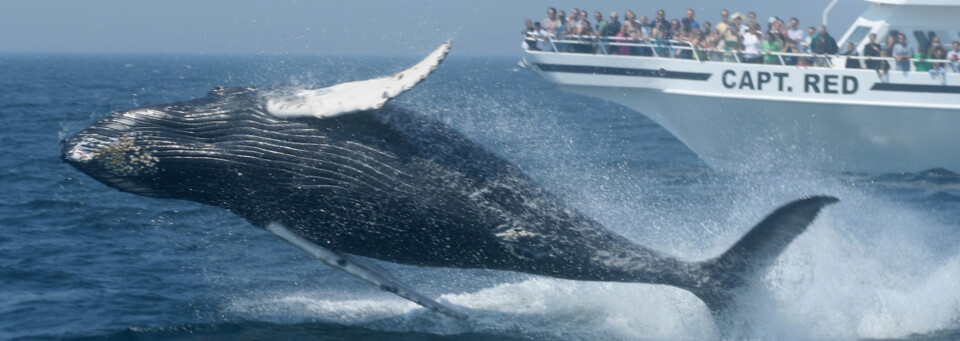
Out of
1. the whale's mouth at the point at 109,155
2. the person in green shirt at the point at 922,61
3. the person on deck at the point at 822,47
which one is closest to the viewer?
the whale's mouth at the point at 109,155

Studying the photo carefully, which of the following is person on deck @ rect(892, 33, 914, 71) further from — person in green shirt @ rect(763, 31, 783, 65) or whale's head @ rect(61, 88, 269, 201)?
whale's head @ rect(61, 88, 269, 201)

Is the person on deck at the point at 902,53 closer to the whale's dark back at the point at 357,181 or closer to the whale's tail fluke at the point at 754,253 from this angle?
the whale's tail fluke at the point at 754,253

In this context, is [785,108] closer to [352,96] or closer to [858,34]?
[858,34]

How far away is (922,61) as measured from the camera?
64.7 ft

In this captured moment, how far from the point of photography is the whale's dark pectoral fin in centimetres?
834

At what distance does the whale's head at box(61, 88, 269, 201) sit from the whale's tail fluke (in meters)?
4.05

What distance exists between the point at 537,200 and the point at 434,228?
0.94 m

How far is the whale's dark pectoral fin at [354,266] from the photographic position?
8.34 metres

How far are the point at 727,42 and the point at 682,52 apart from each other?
1224 mm

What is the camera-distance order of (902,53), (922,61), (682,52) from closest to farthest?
(922,61) < (902,53) < (682,52)

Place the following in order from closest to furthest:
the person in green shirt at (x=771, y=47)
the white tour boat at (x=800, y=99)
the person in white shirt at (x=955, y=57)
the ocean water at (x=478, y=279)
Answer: the ocean water at (x=478, y=279)
the person in white shirt at (x=955, y=57)
the white tour boat at (x=800, y=99)
the person in green shirt at (x=771, y=47)

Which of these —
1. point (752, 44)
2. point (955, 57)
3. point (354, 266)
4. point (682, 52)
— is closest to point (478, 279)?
point (354, 266)

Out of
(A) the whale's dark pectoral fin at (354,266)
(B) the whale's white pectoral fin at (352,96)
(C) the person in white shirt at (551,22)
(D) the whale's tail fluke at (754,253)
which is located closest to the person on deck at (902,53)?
(C) the person in white shirt at (551,22)

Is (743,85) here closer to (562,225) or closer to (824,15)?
(824,15)
